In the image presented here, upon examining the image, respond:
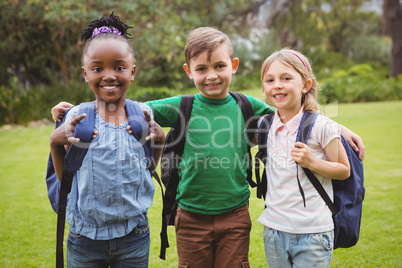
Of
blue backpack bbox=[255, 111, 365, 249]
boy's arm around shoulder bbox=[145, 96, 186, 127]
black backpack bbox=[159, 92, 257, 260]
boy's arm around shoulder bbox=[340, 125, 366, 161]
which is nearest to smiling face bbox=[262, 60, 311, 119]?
blue backpack bbox=[255, 111, 365, 249]

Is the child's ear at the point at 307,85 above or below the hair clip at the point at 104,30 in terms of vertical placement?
below

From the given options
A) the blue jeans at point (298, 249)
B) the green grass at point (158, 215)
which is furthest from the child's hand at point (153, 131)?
the green grass at point (158, 215)

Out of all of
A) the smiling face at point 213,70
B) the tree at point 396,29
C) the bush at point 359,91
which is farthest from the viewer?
the tree at point 396,29

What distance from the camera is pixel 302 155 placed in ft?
6.09

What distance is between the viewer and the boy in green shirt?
2.17m

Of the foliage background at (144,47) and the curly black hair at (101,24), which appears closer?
the curly black hair at (101,24)

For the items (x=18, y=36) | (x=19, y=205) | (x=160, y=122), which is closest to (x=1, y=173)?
(x=19, y=205)

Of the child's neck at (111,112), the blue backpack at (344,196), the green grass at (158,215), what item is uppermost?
the child's neck at (111,112)

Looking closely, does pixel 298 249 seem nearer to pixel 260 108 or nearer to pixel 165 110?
pixel 260 108

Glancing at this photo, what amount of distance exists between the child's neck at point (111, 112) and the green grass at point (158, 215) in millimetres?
1212

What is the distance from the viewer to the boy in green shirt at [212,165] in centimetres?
217

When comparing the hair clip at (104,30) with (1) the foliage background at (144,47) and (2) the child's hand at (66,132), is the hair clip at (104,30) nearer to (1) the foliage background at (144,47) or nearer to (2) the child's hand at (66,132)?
(2) the child's hand at (66,132)

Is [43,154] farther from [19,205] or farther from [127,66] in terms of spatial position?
[127,66]

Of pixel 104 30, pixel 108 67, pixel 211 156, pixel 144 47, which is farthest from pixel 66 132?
pixel 144 47
